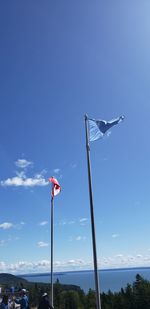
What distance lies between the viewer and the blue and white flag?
15281 mm

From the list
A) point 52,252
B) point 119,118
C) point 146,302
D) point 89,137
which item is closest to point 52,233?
point 52,252

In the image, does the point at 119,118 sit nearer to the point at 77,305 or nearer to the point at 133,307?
the point at 133,307

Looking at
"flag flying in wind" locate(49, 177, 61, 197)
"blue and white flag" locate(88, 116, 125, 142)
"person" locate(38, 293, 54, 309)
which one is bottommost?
"person" locate(38, 293, 54, 309)

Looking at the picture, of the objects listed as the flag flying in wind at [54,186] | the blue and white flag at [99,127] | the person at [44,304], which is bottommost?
the person at [44,304]

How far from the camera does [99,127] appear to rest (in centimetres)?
1556

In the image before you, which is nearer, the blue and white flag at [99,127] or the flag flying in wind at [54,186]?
the blue and white flag at [99,127]

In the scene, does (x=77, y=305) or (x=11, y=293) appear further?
(x=77, y=305)

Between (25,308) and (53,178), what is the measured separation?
6.92 m

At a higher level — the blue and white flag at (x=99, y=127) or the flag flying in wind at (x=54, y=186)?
the blue and white flag at (x=99, y=127)

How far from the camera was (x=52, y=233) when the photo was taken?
714 inches

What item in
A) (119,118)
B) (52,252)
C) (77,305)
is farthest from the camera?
(77,305)

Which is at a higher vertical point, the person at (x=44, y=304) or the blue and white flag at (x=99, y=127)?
the blue and white flag at (x=99, y=127)

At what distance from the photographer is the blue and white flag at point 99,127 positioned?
1528 cm

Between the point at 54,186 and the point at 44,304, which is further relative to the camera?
the point at 54,186
